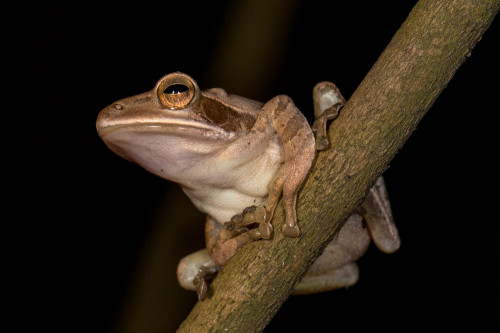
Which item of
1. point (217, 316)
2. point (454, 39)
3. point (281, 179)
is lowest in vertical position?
point (217, 316)

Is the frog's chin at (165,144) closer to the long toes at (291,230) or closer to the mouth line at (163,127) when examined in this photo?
the mouth line at (163,127)

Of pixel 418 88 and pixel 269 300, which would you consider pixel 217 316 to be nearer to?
pixel 269 300

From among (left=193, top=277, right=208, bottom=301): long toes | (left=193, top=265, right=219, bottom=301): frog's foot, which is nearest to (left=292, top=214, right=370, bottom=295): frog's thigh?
(left=193, top=265, right=219, bottom=301): frog's foot

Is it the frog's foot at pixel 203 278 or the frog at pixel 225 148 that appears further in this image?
the frog's foot at pixel 203 278

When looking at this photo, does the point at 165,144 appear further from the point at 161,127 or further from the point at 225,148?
the point at 225,148

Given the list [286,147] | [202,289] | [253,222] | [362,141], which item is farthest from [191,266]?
[362,141]

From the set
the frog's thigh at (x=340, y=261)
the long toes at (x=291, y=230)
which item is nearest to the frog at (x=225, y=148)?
the long toes at (x=291, y=230)

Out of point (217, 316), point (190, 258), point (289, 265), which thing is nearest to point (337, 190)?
point (289, 265)
